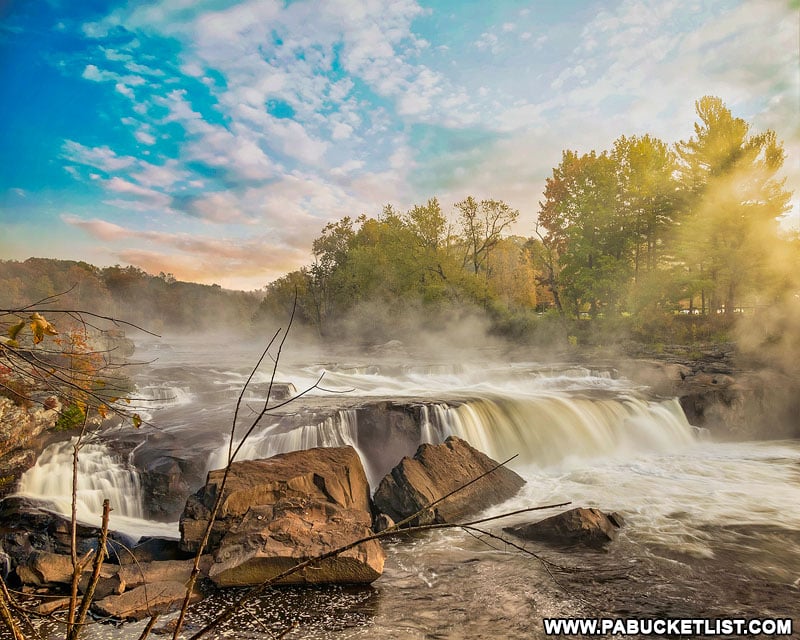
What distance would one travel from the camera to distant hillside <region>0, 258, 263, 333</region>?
56.1 meters

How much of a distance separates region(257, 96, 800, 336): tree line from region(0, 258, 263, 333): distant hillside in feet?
110

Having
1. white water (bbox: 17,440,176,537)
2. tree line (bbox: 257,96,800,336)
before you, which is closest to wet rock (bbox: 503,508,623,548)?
white water (bbox: 17,440,176,537)

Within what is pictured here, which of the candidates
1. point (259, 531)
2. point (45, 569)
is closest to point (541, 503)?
point (259, 531)

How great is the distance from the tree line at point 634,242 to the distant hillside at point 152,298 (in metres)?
33.6

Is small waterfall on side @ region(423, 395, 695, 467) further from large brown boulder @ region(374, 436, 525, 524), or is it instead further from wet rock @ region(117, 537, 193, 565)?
wet rock @ region(117, 537, 193, 565)

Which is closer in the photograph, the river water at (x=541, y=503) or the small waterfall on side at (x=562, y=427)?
the river water at (x=541, y=503)

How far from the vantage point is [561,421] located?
49.5 feet

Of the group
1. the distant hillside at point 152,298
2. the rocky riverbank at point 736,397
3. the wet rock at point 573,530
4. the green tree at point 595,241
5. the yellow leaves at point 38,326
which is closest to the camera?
the yellow leaves at point 38,326

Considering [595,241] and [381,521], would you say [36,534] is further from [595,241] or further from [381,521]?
[595,241]

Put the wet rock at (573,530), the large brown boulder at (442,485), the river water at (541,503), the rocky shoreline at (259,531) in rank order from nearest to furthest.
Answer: the river water at (541,503) → the rocky shoreline at (259,531) → the wet rock at (573,530) → the large brown boulder at (442,485)

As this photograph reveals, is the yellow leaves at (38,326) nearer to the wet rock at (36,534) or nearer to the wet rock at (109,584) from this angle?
the wet rock at (109,584)

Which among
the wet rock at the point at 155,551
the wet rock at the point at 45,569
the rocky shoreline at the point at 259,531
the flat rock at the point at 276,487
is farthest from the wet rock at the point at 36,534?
the flat rock at the point at 276,487

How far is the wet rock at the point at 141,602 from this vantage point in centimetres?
600

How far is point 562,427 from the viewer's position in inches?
585
